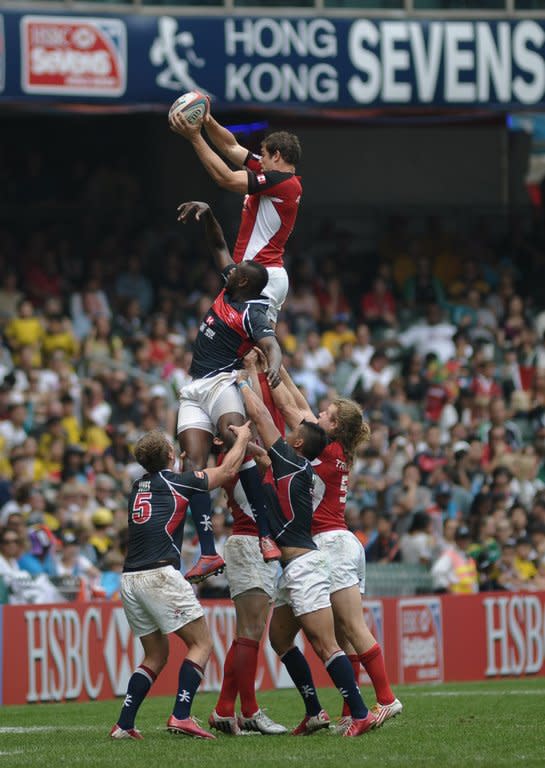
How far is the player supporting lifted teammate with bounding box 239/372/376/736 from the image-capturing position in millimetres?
11016

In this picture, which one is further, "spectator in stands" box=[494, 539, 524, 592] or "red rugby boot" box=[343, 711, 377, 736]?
"spectator in stands" box=[494, 539, 524, 592]

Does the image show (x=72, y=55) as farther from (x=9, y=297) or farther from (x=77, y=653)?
(x=77, y=653)

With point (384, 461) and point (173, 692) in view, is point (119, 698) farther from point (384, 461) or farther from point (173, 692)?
point (384, 461)

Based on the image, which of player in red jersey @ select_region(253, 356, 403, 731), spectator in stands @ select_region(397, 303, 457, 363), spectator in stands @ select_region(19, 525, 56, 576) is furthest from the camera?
spectator in stands @ select_region(397, 303, 457, 363)

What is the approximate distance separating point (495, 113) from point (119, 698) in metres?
12.2

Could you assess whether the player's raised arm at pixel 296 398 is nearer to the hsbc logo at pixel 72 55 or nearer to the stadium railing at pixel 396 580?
the stadium railing at pixel 396 580

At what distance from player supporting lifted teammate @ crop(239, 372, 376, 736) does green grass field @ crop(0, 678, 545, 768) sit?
29 centimetres

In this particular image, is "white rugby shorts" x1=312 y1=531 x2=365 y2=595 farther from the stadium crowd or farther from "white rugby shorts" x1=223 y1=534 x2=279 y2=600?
the stadium crowd

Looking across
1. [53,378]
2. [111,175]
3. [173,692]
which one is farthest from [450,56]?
[173,692]

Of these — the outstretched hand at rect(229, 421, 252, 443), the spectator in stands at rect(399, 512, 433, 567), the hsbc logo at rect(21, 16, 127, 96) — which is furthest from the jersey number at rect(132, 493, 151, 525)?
the hsbc logo at rect(21, 16, 127, 96)

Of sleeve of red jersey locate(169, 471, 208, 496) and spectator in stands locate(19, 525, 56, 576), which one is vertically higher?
sleeve of red jersey locate(169, 471, 208, 496)

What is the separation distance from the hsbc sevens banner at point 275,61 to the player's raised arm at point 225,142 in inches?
466

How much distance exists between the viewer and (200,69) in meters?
23.9

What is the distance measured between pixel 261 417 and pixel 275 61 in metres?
13.7
